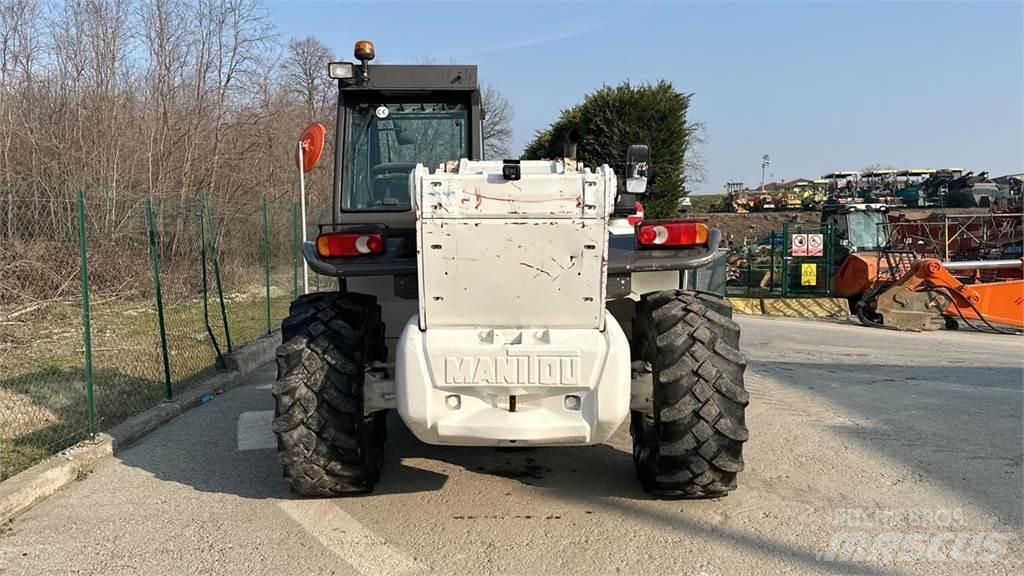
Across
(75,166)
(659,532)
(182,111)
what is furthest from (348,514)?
(182,111)

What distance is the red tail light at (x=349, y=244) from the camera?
3.95 metres

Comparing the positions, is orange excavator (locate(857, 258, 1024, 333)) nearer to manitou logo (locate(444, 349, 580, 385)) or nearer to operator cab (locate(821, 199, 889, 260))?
operator cab (locate(821, 199, 889, 260))

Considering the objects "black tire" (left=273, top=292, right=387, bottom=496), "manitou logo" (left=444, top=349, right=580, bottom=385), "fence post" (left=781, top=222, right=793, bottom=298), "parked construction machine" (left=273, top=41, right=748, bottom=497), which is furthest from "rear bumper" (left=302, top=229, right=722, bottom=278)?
"fence post" (left=781, top=222, right=793, bottom=298)

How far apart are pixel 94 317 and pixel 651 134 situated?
56.3 ft

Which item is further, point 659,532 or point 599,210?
point 659,532

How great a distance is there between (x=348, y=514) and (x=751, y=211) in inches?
1449

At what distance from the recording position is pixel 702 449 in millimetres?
3865

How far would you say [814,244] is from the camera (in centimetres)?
1873

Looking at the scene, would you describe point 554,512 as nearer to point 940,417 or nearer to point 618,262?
point 618,262

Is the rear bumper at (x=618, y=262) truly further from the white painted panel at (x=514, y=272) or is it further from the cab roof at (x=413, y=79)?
the cab roof at (x=413, y=79)

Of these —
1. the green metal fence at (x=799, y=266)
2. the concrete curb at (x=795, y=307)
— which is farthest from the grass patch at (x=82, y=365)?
the green metal fence at (x=799, y=266)

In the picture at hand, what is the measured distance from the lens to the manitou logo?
349 cm

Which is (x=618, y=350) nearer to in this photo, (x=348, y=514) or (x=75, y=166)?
(x=348, y=514)

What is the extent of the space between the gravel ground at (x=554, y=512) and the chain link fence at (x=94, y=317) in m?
0.78
